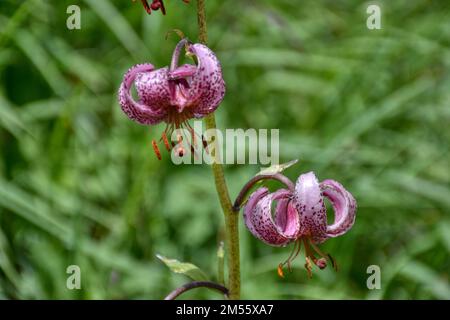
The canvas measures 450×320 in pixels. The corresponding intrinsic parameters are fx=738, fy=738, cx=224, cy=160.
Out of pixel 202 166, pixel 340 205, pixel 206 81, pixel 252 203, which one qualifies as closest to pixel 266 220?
pixel 252 203

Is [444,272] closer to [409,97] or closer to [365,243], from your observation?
[365,243]

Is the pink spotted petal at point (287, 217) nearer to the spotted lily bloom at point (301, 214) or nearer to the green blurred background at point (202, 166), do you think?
the spotted lily bloom at point (301, 214)

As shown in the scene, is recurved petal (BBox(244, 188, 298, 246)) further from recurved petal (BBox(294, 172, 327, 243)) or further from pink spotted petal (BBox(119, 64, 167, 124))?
pink spotted petal (BBox(119, 64, 167, 124))

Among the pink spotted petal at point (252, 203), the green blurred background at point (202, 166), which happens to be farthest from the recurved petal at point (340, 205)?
the green blurred background at point (202, 166)

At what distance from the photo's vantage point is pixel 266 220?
A: 4.93 ft

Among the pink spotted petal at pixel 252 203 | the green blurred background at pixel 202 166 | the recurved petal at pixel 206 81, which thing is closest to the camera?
A: the recurved petal at pixel 206 81

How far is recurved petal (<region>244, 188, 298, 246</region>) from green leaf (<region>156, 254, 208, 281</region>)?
177 mm

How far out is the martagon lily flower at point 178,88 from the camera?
57.4 inches

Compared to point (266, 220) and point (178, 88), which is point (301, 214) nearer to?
point (266, 220)

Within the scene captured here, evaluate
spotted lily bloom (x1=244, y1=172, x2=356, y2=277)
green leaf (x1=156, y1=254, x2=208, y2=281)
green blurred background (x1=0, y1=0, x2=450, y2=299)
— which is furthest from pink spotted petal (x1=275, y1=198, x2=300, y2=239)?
green blurred background (x1=0, y1=0, x2=450, y2=299)

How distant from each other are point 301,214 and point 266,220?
82 millimetres

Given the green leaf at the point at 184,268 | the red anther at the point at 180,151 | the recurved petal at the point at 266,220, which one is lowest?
the green leaf at the point at 184,268

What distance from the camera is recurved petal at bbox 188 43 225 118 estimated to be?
1.44m

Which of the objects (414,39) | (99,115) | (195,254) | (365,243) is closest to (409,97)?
(414,39)
